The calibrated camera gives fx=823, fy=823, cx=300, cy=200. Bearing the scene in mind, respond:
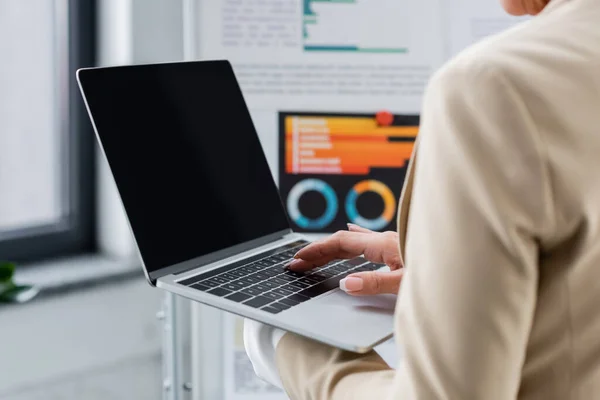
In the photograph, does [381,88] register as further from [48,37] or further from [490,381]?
[490,381]

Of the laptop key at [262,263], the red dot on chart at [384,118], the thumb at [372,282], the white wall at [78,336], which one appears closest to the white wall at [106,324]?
the white wall at [78,336]

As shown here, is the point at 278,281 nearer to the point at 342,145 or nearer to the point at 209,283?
the point at 209,283

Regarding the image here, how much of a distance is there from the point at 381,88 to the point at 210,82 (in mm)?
651

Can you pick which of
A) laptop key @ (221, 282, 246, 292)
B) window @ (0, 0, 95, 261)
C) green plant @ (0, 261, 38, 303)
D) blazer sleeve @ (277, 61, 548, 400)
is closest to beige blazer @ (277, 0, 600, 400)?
blazer sleeve @ (277, 61, 548, 400)

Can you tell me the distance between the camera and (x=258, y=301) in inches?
33.5

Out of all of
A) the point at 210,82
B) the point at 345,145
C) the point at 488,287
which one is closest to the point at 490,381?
the point at 488,287

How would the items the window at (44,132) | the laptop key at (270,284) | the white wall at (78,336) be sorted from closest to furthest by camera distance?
the laptop key at (270,284) → the white wall at (78,336) → the window at (44,132)

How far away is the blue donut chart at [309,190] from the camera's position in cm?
173

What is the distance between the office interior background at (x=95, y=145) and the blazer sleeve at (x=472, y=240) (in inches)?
48.1

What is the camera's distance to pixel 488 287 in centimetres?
48

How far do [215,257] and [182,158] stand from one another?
5.5 inches

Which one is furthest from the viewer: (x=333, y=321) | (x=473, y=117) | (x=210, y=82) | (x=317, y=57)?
(x=317, y=57)

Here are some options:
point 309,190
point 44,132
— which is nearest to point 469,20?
point 309,190

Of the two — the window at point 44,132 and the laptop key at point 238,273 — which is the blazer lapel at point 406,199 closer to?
the laptop key at point 238,273
